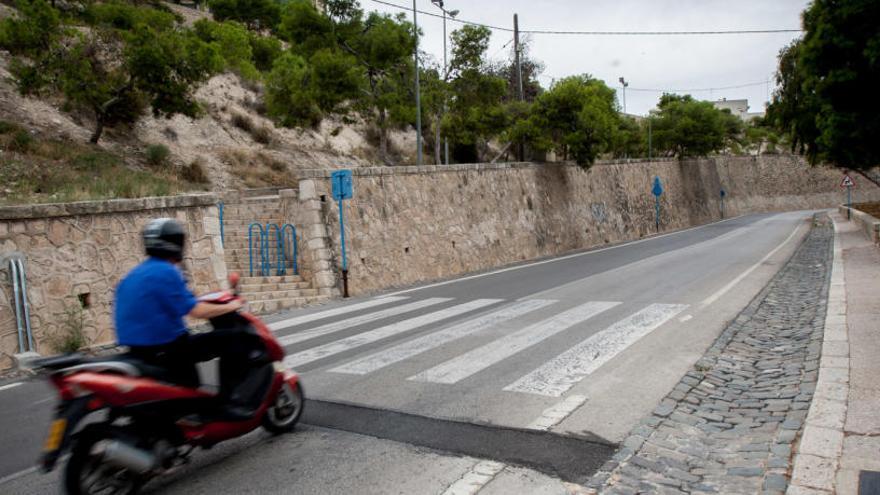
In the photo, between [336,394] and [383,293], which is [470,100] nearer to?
[383,293]

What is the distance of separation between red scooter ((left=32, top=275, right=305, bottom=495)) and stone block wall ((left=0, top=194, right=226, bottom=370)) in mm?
5388

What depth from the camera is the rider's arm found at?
4480mm

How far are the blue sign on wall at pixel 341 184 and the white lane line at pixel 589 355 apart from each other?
733 centimetres

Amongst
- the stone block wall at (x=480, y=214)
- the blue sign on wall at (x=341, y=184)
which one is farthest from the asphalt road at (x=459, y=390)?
the stone block wall at (x=480, y=214)

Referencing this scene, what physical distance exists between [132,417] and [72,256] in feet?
21.6

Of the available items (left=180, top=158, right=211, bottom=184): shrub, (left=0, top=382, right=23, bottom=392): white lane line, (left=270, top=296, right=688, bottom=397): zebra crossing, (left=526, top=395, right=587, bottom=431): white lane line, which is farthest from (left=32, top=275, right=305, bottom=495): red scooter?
(left=180, top=158, right=211, bottom=184): shrub

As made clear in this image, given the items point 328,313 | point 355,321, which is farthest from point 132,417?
point 328,313

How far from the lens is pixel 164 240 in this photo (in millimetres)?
4414

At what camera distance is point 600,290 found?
12688 mm

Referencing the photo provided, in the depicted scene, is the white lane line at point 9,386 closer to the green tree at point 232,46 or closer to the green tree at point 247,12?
the green tree at point 232,46

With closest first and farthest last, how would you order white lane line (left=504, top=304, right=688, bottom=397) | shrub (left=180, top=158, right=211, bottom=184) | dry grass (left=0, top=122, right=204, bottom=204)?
1. white lane line (left=504, top=304, right=688, bottom=397)
2. dry grass (left=0, top=122, right=204, bottom=204)
3. shrub (left=180, top=158, right=211, bottom=184)

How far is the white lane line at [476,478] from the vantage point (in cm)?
Answer: 410

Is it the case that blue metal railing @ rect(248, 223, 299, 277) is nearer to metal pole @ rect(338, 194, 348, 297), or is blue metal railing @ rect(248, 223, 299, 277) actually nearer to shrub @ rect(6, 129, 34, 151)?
metal pole @ rect(338, 194, 348, 297)

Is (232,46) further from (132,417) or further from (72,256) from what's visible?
(132,417)
